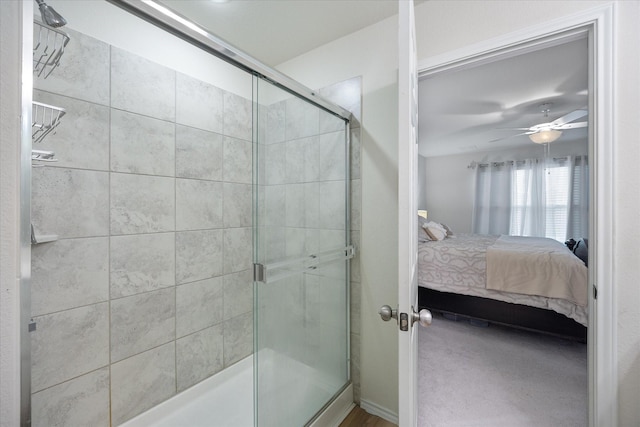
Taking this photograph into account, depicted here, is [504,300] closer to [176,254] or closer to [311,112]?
[311,112]

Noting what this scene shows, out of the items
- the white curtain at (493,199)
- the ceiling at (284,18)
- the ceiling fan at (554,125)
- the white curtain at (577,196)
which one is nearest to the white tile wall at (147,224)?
the ceiling at (284,18)

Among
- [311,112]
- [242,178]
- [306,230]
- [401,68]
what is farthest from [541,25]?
[242,178]

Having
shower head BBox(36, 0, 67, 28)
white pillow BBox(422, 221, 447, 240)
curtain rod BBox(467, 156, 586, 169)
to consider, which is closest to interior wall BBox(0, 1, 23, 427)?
shower head BBox(36, 0, 67, 28)

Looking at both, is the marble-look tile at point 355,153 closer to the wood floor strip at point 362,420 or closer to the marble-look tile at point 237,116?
the marble-look tile at point 237,116

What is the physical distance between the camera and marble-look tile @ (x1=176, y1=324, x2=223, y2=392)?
169cm

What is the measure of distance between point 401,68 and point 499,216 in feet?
19.1

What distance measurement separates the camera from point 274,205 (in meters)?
1.28

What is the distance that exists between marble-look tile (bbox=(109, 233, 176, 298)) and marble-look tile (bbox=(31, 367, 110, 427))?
1.31ft

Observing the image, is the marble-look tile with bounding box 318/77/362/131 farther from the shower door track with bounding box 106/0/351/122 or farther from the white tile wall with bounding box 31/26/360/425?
the shower door track with bounding box 106/0/351/122

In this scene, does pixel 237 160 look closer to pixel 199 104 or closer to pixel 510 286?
pixel 199 104

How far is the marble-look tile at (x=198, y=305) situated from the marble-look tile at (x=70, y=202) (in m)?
0.59

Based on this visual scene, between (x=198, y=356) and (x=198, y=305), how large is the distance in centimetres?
33

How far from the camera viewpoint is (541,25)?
4.16 feet

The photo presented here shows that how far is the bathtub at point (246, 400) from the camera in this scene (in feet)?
4.15
